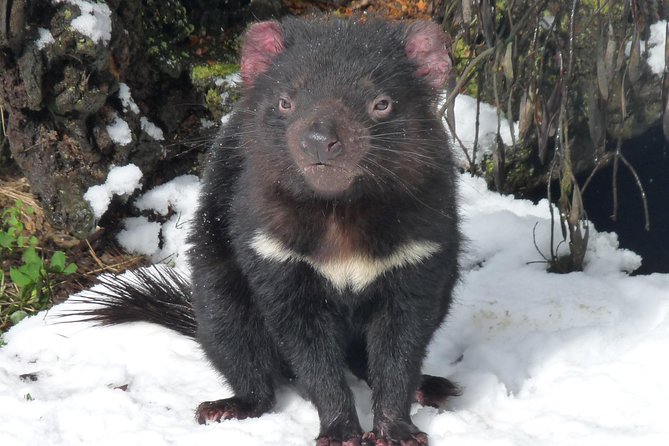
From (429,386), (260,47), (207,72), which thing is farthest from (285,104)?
(207,72)

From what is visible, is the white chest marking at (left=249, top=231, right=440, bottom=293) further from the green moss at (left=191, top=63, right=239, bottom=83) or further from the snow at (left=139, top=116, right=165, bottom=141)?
the green moss at (left=191, top=63, right=239, bottom=83)

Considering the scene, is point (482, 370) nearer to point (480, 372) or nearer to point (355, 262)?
point (480, 372)

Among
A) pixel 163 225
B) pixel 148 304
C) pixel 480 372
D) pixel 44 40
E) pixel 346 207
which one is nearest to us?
pixel 346 207

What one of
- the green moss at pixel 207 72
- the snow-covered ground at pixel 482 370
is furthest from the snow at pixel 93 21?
the green moss at pixel 207 72

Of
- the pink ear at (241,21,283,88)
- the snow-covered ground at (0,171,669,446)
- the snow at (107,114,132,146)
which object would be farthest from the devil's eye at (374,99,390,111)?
the snow at (107,114,132,146)

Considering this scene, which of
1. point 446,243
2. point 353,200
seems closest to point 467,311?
point 446,243
